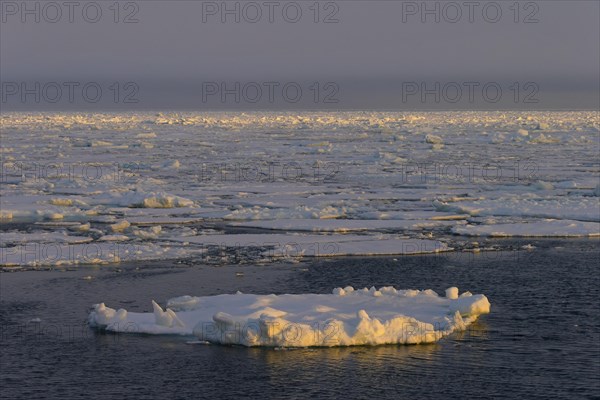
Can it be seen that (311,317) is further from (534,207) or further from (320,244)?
(534,207)

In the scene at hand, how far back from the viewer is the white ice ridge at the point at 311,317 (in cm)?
1036

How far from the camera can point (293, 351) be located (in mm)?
10180

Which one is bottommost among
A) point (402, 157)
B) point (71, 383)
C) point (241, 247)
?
point (71, 383)

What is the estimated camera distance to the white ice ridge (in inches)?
408

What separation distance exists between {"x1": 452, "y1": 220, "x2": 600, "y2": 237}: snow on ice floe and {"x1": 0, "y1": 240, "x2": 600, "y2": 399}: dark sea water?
343 cm

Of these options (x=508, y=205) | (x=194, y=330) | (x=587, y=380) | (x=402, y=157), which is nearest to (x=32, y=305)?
(x=194, y=330)

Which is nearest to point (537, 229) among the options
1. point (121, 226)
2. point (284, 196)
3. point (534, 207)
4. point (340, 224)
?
point (534, 207)

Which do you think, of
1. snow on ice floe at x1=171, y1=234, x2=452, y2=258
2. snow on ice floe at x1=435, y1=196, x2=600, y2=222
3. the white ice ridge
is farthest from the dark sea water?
snow on ice floe at x1=435, y1=196, x2=600, y2=222

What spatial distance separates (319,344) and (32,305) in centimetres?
398

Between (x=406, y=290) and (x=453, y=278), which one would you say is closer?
(x=406, y=290)

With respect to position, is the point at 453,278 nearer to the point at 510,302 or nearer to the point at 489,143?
the point at 510,302

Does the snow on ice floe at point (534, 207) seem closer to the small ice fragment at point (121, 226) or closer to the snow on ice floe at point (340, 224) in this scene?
the snow on ice floe at point (340, 224)

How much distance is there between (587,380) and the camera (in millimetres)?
9258

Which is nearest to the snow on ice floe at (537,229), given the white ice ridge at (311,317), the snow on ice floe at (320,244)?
the snow on ice floe at (320,244)
